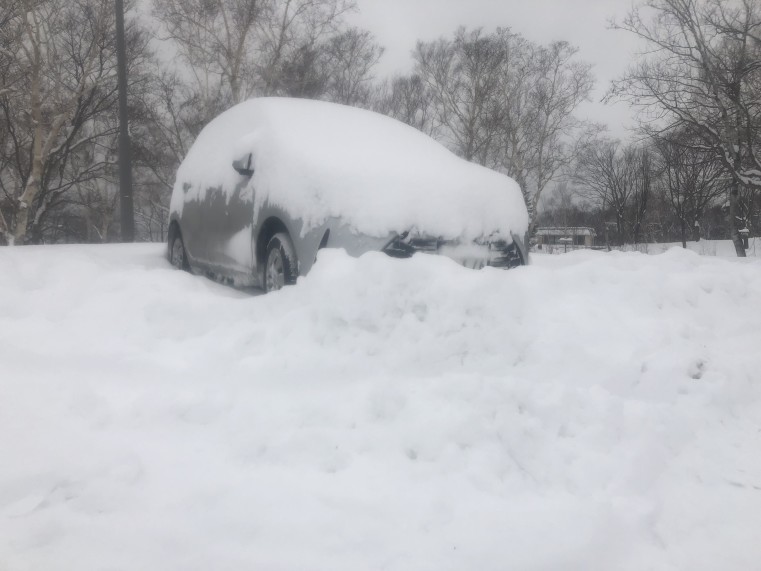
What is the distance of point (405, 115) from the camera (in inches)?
1080

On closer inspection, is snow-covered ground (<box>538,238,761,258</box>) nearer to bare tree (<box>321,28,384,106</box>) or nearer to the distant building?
bare tree (<box>321,28,384,106</box>)

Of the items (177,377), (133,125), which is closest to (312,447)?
(177,377)

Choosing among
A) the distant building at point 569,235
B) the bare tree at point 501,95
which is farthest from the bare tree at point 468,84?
the distant building at point 569,235

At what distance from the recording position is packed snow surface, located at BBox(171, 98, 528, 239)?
328cm

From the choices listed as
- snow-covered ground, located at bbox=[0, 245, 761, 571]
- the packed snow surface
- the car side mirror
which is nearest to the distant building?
the packed snow surface

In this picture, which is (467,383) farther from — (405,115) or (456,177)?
(405,115)

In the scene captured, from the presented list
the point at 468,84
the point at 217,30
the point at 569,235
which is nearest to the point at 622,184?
the point at 569,235

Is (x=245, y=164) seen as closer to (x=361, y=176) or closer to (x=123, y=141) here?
(x=361, y=176)

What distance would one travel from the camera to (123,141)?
952 centimetres

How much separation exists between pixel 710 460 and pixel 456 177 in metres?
2.13

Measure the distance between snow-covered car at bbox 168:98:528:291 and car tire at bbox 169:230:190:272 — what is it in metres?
0.89

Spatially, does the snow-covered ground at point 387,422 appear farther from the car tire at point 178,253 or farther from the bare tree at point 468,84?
the bare tree at point 468,84

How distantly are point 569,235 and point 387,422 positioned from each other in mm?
67729

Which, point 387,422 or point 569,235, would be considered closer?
point 387,422
